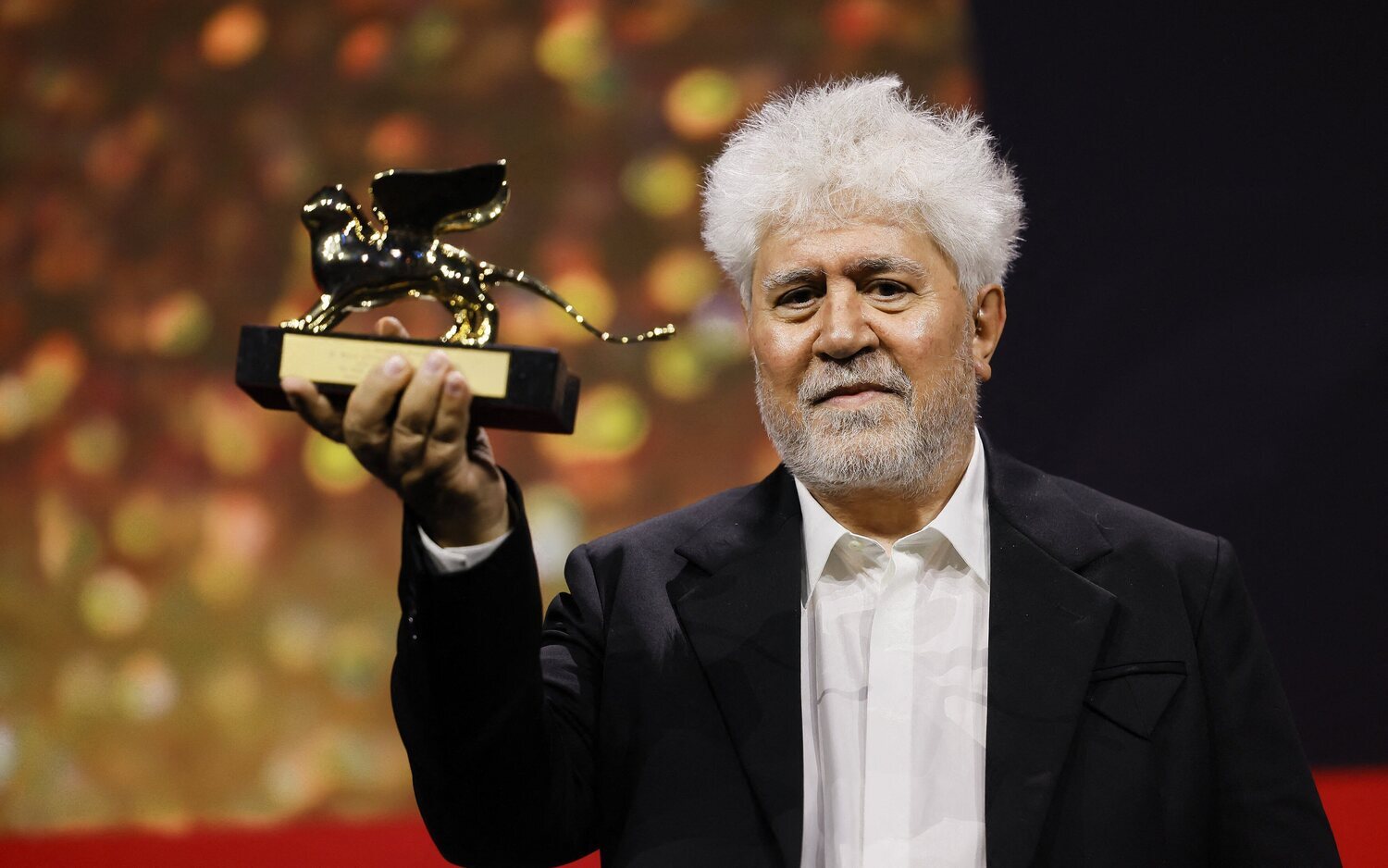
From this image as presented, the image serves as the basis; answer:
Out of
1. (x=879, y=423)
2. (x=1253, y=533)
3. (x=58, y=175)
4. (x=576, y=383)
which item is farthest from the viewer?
(x=58, y=175)

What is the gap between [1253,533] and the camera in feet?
7.02

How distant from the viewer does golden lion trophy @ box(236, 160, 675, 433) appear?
940 mm

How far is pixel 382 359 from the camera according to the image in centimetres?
92

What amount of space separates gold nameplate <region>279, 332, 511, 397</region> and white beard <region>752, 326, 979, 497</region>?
17.3 inches

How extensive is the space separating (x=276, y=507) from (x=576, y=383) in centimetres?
139

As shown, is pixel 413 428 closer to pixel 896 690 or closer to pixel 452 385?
pixel 452 385

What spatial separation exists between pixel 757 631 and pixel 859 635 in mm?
115

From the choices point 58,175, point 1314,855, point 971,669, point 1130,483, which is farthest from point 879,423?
point 58,175

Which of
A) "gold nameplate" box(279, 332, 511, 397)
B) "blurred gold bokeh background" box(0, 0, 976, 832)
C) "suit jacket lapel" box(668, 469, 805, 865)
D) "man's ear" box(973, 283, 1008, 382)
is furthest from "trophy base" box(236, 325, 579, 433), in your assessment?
"blurred gold bokeh background" box(0, 0, 976, 832)

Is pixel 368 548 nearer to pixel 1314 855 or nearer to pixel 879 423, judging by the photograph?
pixel 879 423

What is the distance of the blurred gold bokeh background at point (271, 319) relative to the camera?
2.17 metres

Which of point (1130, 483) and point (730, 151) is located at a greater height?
point (730, 151)

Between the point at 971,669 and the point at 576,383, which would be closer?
the point at 576,383

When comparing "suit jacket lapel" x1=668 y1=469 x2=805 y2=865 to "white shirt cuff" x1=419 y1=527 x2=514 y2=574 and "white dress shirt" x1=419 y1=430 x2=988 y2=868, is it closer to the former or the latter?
"white dress shirt" x1=419 y1=430 x2=988 y2=868
